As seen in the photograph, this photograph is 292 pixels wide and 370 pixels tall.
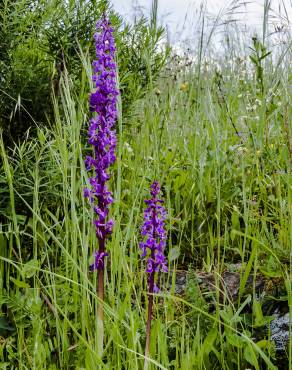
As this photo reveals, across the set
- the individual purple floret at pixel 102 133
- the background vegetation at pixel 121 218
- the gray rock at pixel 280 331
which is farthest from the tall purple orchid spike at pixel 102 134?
the gray rock at pixel 280 331

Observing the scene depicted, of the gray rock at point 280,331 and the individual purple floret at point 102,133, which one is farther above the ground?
the individual purple floret at point 102,133

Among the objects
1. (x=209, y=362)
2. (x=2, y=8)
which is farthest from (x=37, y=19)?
(x=209, y=362)

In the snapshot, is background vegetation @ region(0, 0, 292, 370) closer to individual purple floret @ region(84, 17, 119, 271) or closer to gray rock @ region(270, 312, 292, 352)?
gray rock @ region(270, 312, 292, 352)

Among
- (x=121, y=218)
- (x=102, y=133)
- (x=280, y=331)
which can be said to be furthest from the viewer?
(x=121, y=218)

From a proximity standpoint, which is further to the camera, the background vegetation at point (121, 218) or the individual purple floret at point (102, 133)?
the background vegetation at point (121, 218)

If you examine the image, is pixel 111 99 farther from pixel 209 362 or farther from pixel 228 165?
pixel 228 165

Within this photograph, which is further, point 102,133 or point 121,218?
point 121,218

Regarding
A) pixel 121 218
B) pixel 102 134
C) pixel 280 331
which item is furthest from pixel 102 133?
pixel 121 218

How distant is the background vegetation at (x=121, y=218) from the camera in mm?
1685

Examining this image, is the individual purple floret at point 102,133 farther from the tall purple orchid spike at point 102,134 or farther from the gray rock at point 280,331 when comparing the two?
the gray rock at point 280,331

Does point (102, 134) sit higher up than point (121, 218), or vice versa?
point (102, 134)

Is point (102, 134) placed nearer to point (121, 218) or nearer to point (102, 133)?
point (102, 133)

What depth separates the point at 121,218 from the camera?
2.43 meters

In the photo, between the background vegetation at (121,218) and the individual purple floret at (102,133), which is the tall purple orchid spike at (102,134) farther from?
the background vegetation at (121,218)
